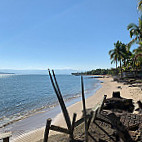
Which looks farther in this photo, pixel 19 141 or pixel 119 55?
pixel 119 55

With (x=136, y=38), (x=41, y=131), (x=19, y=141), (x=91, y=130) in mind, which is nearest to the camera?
(x=91, y=130)

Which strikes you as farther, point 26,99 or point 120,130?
point 26,99

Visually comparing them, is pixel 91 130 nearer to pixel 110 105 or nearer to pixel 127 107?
pixel 110 105

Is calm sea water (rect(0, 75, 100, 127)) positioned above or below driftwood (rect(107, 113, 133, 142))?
below

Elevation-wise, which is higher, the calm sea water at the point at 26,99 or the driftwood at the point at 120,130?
the driftwood at the point at 120,130

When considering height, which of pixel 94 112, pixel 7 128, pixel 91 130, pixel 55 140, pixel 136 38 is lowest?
pixel 7 128

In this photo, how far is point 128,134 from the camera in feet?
13.2

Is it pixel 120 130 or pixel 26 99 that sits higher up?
pixel 120 130

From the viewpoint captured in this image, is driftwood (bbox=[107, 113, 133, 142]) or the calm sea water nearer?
driftwood (bbox=[107, 113, 133, 142])

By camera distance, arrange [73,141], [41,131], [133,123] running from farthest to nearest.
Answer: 1. [41,131]
2. [133,123]
3. [73,141]

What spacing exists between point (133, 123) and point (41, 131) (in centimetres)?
504

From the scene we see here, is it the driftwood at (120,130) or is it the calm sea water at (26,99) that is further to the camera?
the calm sea water at (26,99)

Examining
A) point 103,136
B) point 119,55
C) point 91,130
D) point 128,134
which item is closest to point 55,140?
point 91,130

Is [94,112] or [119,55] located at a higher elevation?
[119,55]
